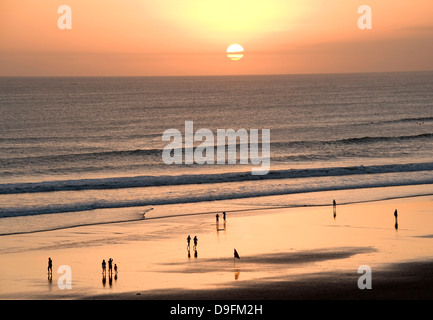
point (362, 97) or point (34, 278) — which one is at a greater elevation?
point (362, 97)

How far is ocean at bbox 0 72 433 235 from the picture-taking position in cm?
4619

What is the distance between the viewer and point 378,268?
92.4ft

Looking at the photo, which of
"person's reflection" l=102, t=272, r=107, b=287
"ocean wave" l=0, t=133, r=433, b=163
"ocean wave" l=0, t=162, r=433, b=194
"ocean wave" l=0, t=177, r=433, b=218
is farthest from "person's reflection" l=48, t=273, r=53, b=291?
"ocean wave" l=0, t=133, r=433, b=163

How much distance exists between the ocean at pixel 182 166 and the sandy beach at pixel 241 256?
169 inches

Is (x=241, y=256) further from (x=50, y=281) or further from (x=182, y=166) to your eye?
(x=182, y=166)

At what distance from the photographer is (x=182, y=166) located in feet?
214

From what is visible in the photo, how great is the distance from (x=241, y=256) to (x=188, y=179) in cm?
2676

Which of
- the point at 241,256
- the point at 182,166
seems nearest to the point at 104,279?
the point at 241,256

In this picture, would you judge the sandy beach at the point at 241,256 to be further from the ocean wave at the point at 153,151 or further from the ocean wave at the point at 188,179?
the ocean wave at the point at 153,151
